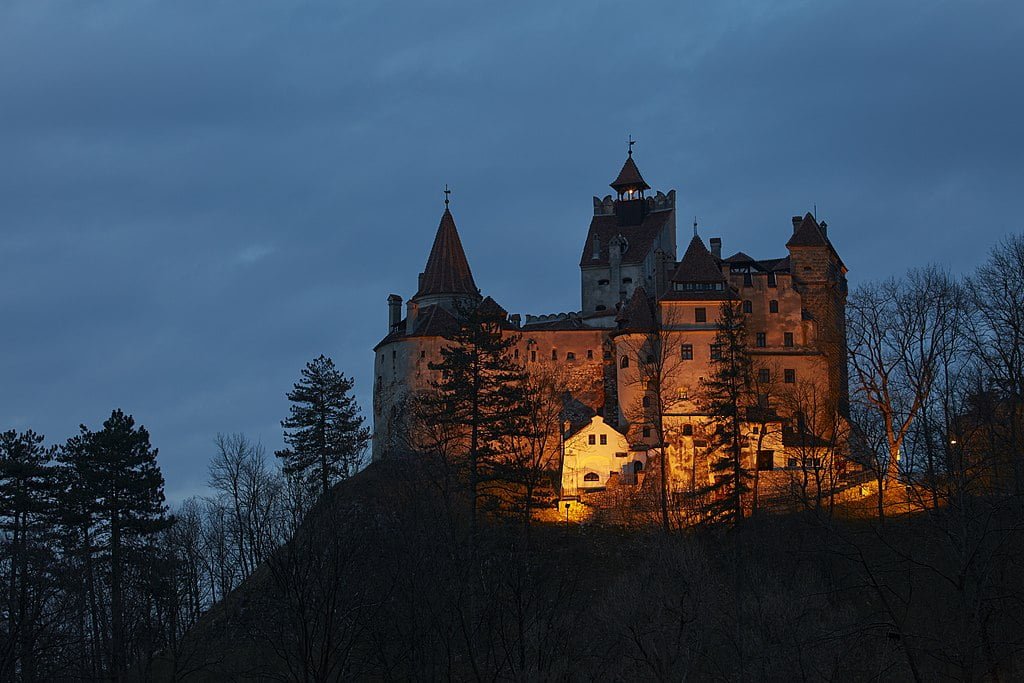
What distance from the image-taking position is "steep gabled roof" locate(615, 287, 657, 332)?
7888cm

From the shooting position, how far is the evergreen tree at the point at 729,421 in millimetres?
63031

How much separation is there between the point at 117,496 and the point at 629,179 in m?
51.6

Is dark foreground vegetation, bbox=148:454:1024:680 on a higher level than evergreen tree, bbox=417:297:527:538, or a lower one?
lower

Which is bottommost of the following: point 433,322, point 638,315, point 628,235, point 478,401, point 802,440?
point 802,440

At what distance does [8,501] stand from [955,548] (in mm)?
40866

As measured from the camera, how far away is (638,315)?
79.8 meters

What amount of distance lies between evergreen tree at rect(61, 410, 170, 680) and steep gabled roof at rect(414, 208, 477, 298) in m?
34.3

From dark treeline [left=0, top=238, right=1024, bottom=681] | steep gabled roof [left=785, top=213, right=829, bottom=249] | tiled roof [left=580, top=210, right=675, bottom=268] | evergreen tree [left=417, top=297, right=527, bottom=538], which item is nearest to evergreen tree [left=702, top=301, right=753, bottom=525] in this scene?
dark treeline [left=0, top=238, right=1024, bottom=681]

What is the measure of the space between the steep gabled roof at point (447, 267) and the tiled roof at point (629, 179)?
12495 millimetres

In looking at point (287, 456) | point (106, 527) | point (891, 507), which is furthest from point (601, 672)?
point (287, 456)

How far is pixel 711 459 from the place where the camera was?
7275 centimetres

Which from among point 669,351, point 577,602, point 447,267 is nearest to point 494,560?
point 577,602

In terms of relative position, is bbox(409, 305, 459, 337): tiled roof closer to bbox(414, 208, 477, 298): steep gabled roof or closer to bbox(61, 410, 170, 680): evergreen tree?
bbox(414, 208, 477, 298): steep gabled roof

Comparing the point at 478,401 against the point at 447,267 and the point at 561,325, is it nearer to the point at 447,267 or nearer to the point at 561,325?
the point at 561,325
